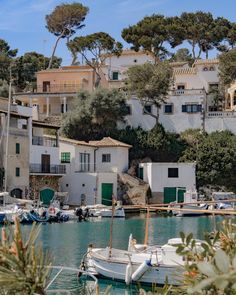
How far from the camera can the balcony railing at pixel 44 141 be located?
51.1 metres

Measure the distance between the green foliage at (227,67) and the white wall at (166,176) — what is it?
12.5 meters

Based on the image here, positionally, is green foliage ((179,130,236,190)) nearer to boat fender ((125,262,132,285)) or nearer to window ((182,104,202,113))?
window ((182,104,202,113))

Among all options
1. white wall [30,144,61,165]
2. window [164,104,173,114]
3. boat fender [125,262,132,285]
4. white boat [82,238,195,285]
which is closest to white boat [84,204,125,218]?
white wall [30,144,61,165]

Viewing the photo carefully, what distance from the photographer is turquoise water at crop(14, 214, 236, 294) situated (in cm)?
2395

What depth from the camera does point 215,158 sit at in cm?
5475

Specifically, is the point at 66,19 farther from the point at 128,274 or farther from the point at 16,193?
the point at 128,274

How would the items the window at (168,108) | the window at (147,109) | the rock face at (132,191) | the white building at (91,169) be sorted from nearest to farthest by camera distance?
the white building at (91,169), the rock face at (132,191), the window at (147,109), the window at (168,108)

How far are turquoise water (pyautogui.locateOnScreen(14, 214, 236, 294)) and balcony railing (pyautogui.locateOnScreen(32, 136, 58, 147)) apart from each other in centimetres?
986

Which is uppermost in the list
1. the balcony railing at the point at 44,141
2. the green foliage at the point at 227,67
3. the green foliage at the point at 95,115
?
the green foliage at the point at 227,67

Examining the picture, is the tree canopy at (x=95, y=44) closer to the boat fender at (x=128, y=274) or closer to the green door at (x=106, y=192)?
the green door at (x=106, y=192)

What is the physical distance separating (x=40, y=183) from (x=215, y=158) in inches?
629

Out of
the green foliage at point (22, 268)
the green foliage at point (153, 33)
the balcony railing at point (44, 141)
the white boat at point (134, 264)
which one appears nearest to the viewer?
the green foliage at point (22, 268)

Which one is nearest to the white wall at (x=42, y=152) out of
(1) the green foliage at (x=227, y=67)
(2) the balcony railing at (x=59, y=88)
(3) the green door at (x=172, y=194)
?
(3) the green door at (x=172, y=194)

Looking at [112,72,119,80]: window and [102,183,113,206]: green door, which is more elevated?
[112,72,119,80]: window
